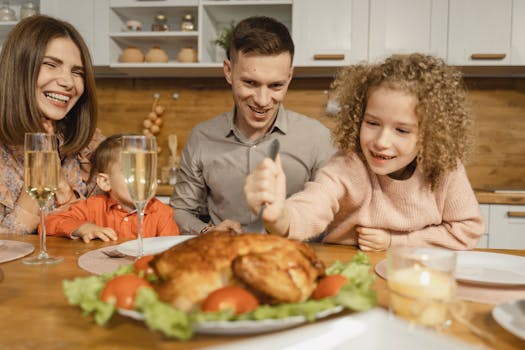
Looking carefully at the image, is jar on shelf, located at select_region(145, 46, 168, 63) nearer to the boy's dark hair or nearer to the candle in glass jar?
the boy's dark hair

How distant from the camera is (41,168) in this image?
3.45ft

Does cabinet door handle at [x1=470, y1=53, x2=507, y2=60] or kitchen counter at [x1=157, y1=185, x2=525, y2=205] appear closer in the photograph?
kitchen counter at [x1=157, y1=185, x2=525, y2=205]

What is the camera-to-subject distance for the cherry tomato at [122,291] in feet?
1.99

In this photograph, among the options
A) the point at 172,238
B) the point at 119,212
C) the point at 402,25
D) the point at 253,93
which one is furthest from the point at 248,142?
the point at 402,25

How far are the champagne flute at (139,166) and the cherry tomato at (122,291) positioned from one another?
0.33 metres

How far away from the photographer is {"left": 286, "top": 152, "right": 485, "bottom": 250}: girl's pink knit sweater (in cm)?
128

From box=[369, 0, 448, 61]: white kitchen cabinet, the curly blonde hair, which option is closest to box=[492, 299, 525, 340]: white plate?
the curly blonde hair

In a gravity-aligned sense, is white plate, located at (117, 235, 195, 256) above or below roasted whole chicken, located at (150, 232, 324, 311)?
below

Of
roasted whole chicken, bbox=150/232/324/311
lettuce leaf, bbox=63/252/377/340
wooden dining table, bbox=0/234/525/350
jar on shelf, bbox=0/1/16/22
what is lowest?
wooden dining table, bbox=0/234/525/350

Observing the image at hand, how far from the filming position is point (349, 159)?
141cm

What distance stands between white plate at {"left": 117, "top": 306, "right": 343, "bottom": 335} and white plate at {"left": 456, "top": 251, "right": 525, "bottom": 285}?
0.38 metres

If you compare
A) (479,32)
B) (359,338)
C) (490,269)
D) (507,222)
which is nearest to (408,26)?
(479,32)

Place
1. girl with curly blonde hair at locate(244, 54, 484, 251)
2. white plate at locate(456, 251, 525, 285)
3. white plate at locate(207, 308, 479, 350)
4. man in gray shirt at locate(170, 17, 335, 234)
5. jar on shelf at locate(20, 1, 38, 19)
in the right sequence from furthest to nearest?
jar on shelf at locate(20, 1, 38, 19) → man in gray shirt at locate(170, 17, 335, 234) → girl with curly blonde hair at locate(244, 54, 484, 251) → white plate at locate(456, 251, 525, 285) → white plate at locate(207, 308, 479, 350)

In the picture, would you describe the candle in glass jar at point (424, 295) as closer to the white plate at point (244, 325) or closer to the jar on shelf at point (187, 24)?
the white plate at point (244, 325)
